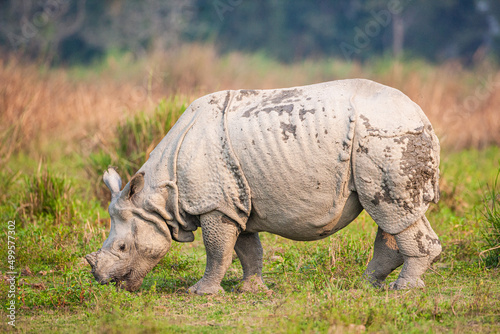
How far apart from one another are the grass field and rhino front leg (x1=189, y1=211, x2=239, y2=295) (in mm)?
170

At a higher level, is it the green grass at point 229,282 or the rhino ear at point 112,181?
the rhino ear at point 112,181

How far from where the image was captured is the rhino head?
478 centimetres

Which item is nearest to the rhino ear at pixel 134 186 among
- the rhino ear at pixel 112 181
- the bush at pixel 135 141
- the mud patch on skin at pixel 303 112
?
the rhino ear at pixel 112 181

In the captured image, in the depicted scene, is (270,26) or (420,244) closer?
(420,244)

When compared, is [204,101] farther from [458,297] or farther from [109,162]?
[109,162]

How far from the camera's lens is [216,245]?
→ 4.77 meters

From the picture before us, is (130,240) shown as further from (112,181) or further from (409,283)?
(409,283)

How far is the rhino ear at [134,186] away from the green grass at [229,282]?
2.47 ft

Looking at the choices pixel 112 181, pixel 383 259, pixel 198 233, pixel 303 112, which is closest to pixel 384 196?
pixel 383 259

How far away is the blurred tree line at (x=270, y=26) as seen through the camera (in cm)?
2619

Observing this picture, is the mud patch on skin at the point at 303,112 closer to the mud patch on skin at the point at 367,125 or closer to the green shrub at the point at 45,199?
the mud patch on skin at the point at 367,125

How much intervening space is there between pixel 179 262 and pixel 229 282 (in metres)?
0.66

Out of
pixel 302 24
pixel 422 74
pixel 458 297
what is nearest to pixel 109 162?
pixel 458 297

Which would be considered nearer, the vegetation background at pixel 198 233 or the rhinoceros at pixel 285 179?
the vegetation background at pixel 198 233
